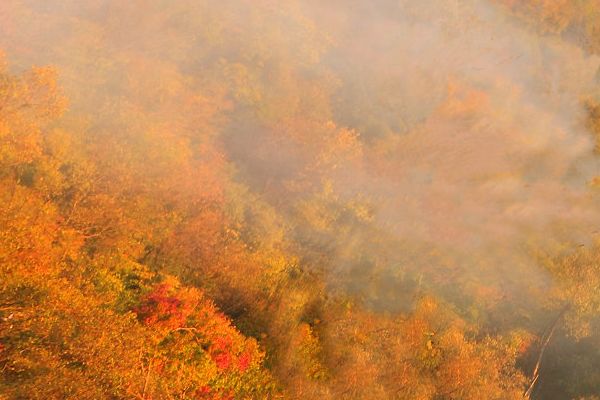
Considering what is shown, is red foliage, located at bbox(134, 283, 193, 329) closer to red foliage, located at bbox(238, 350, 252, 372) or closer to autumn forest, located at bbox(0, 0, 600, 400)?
autumn forest, located at bbox(0, 0, 600, 400)

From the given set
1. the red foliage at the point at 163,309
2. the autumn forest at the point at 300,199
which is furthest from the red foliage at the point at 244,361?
the red foliage at the point at 163,309

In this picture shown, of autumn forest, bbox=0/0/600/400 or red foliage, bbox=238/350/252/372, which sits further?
red foliage, bbox=238/350/252/372

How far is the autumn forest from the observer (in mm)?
22766

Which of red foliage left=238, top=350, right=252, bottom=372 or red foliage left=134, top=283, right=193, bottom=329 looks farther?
red foliage left=238, top=350, right=252, bottom=372

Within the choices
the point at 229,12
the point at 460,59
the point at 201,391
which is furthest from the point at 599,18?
the point at 201,391

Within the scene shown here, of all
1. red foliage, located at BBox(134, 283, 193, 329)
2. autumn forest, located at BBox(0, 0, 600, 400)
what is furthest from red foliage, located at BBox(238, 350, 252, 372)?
red foliage, located at BBox(134, 283, 193, 329)

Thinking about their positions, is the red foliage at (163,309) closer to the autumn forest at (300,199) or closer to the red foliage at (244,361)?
the autumn forest at (300,199)

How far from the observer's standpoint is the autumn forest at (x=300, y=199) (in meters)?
22.8

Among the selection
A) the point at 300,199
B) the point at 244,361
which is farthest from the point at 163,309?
the point at 300,199

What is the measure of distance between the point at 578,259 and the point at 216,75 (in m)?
34.1

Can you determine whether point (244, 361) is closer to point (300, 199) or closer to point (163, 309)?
point (163, 309)

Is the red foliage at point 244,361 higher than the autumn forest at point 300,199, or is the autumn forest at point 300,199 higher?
the autumn forest at point 300,199

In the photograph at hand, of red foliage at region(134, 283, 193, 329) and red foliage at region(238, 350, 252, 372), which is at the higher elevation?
red foliage at region(134, 283, 193, 329)

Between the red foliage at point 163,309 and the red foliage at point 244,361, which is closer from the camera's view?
the red foliage at point 163,309
